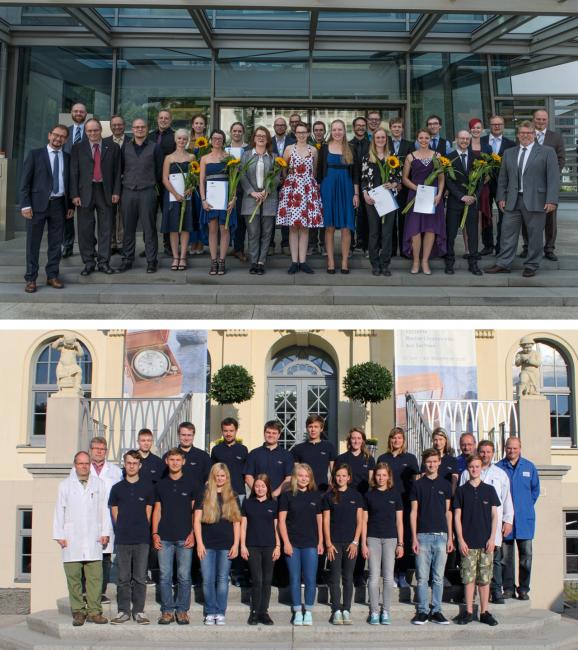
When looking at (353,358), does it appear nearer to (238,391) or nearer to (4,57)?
(238,391)

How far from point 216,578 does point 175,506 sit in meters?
0.69

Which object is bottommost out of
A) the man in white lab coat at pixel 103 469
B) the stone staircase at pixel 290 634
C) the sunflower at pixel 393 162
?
the stone staircase at pixel 290 634

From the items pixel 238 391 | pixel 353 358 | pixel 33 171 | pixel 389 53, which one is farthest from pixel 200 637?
pixel 389 53

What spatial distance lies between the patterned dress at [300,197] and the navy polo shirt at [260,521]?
4198mm

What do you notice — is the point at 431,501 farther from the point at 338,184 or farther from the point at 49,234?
the point at 49,234

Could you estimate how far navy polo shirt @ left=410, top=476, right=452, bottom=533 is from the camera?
302 inches

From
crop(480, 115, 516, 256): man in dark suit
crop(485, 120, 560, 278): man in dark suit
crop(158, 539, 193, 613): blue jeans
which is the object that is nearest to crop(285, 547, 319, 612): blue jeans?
crop(158, 539, 193, 613): blue jeans

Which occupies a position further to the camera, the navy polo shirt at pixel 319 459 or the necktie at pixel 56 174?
the necktie at pixel 56 174

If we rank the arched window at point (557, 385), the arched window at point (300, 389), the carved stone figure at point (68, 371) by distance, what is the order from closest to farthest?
1. the carved stone figure at point (68, 371)
2. the arched window at point (557, 385)
3. the arched window at point (300, 389)

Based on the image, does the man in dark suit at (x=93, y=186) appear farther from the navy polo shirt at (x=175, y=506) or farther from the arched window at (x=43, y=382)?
the arched window at (x=43, y=382)

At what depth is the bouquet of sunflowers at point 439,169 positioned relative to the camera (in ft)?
35.5

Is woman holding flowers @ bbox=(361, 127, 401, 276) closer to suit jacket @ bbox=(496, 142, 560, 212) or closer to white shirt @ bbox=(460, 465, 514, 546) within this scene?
suit jacket @ bbox=(496, 142, 560, 212)

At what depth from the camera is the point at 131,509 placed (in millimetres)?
7574

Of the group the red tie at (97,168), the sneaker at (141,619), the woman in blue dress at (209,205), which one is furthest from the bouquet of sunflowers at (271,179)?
the sneaker at (141,619)
